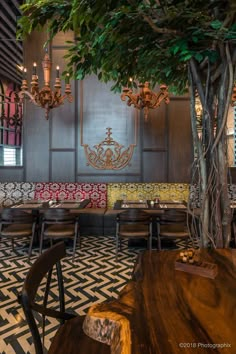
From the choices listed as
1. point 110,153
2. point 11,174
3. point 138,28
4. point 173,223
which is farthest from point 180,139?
point 138,28

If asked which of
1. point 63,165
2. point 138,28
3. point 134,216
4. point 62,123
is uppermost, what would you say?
point 62,123

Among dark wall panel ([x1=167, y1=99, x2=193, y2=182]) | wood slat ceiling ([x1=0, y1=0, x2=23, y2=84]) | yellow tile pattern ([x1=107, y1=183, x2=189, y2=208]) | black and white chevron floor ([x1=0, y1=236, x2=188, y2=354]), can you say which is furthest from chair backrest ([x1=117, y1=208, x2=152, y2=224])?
wood slat ceiling ([x1=0, y1=0, x2=23, y2=84])

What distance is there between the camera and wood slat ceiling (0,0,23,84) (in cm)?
542

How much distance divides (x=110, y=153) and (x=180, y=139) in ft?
5.29

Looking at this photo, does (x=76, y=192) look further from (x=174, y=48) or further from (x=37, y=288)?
(x=174, y=48)

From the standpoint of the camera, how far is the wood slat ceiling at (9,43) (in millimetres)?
5418

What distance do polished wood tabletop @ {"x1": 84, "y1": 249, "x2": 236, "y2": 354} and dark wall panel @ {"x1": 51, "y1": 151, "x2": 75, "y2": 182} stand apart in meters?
4.59

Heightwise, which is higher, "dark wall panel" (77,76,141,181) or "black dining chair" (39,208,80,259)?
"dark wall panel" (77,76,141,181)

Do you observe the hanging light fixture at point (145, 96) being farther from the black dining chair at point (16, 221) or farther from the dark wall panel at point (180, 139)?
the black dining chair at point (16, 221)

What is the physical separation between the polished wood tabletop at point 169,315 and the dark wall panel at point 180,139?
444 cm

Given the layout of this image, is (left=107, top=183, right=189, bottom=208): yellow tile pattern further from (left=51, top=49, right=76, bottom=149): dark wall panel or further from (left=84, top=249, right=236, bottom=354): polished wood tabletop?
(left=84, top=249, right=236, bottom=354): polished wood tabletop

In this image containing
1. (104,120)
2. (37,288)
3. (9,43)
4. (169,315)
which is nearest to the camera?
(169,315)

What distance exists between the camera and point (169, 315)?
88 cm

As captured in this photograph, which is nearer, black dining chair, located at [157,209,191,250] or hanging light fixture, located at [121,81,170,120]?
black dining chair, located at [157,209,191,250]
